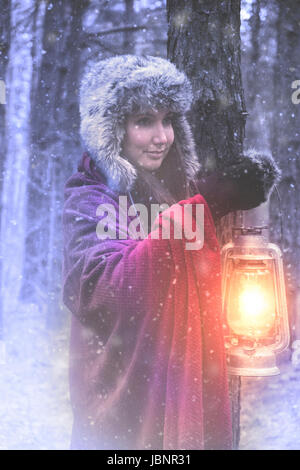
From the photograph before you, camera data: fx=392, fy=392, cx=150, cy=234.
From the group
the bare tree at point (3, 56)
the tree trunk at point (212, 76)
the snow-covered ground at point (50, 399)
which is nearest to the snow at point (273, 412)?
the snow-covered ground at point (50, 399)

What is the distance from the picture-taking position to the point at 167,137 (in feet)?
3.40

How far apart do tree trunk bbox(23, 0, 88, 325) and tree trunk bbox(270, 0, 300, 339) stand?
1.99 ft

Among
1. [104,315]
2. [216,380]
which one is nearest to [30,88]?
[104,315]

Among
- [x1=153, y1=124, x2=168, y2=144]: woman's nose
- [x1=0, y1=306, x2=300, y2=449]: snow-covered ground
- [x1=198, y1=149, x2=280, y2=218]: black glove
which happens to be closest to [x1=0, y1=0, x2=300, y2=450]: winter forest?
[x1=0, y1=306, x2=300, y2=449]: snow-covered ground

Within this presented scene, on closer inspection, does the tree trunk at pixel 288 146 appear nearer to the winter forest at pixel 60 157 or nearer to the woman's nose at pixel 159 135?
the winter forest at pixel 60 157

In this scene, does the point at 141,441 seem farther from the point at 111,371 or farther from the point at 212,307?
the point at 212,307

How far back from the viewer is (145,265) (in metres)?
0.91

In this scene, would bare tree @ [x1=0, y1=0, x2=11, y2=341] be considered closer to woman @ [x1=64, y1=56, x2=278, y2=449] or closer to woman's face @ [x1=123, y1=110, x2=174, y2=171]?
woman @ [x1=64, y1=56, x2=278, y2=449]

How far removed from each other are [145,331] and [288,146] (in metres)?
0.71

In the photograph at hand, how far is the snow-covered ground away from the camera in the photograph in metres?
1.17

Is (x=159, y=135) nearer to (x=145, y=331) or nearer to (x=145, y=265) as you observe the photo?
(x=145, y=265)

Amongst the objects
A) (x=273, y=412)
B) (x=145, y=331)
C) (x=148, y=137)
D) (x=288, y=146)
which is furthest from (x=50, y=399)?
(x=288, y=146)

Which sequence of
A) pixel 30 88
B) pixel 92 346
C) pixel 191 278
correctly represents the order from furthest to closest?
pixel 30 88 → pixel 92 346 → pixel 191 278

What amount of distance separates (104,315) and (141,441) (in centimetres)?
35
